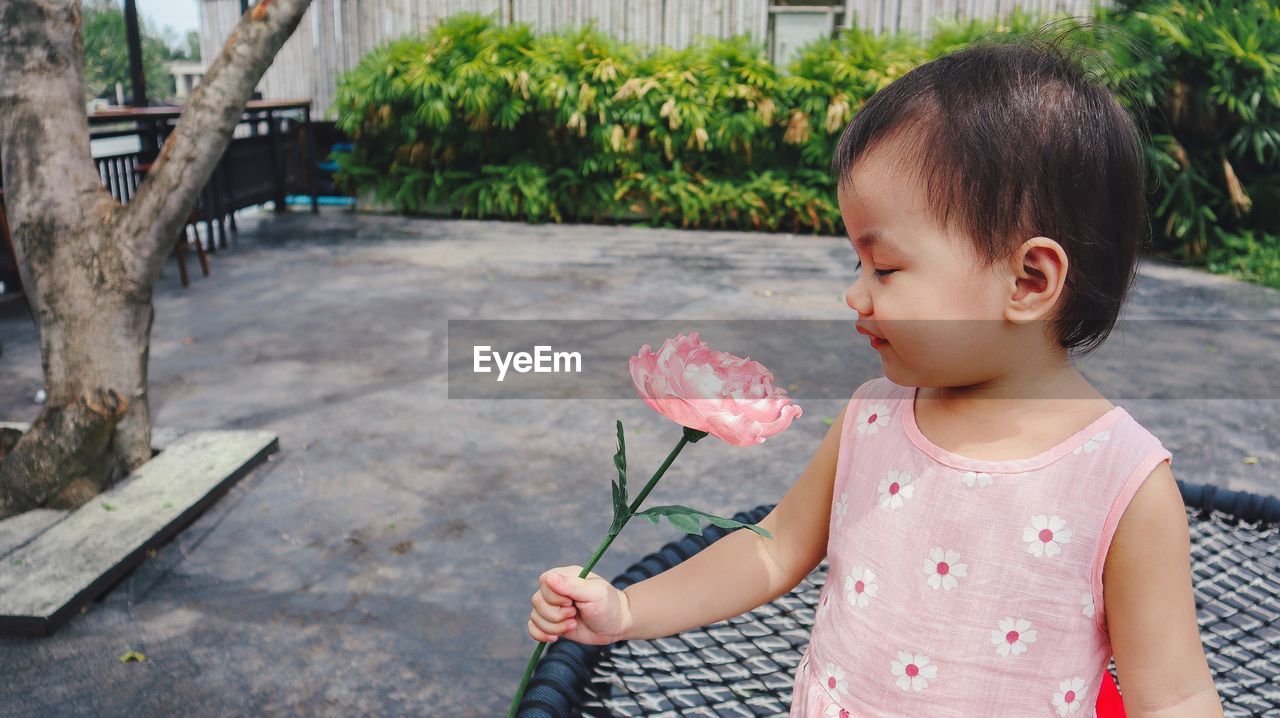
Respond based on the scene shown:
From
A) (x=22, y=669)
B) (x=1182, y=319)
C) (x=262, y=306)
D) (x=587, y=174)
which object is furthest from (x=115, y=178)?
(x=1182, y=319)

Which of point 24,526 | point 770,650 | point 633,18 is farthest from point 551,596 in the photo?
point 633,18

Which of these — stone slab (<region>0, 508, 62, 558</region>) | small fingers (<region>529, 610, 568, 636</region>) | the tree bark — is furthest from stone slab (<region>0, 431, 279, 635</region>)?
small fingers (<region>529, 610, 568, 636</region>)

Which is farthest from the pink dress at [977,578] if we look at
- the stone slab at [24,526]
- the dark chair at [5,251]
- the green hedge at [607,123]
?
the green hedge at [607,123]

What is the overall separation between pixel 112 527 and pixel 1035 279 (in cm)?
264

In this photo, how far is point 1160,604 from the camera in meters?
0.91

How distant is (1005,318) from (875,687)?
39 centimetres

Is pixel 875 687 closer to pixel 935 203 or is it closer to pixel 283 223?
pixel 935 203

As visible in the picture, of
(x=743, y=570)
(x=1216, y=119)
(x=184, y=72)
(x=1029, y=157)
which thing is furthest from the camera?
(x=184, y=72)

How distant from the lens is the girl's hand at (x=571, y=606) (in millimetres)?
968

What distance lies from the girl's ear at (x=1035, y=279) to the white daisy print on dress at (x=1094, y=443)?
0.43 feet

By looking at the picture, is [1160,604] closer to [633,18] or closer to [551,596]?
[551,596]

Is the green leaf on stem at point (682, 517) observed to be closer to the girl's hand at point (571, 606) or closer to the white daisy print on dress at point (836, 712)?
the girl's hand at point (571, 606)

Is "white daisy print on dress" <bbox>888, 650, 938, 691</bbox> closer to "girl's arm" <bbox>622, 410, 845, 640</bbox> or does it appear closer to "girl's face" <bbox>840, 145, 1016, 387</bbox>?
"girl's arm" <bbox>622, 410, 845, 640</bbox>

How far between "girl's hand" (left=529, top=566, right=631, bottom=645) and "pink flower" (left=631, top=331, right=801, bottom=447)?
238mm
